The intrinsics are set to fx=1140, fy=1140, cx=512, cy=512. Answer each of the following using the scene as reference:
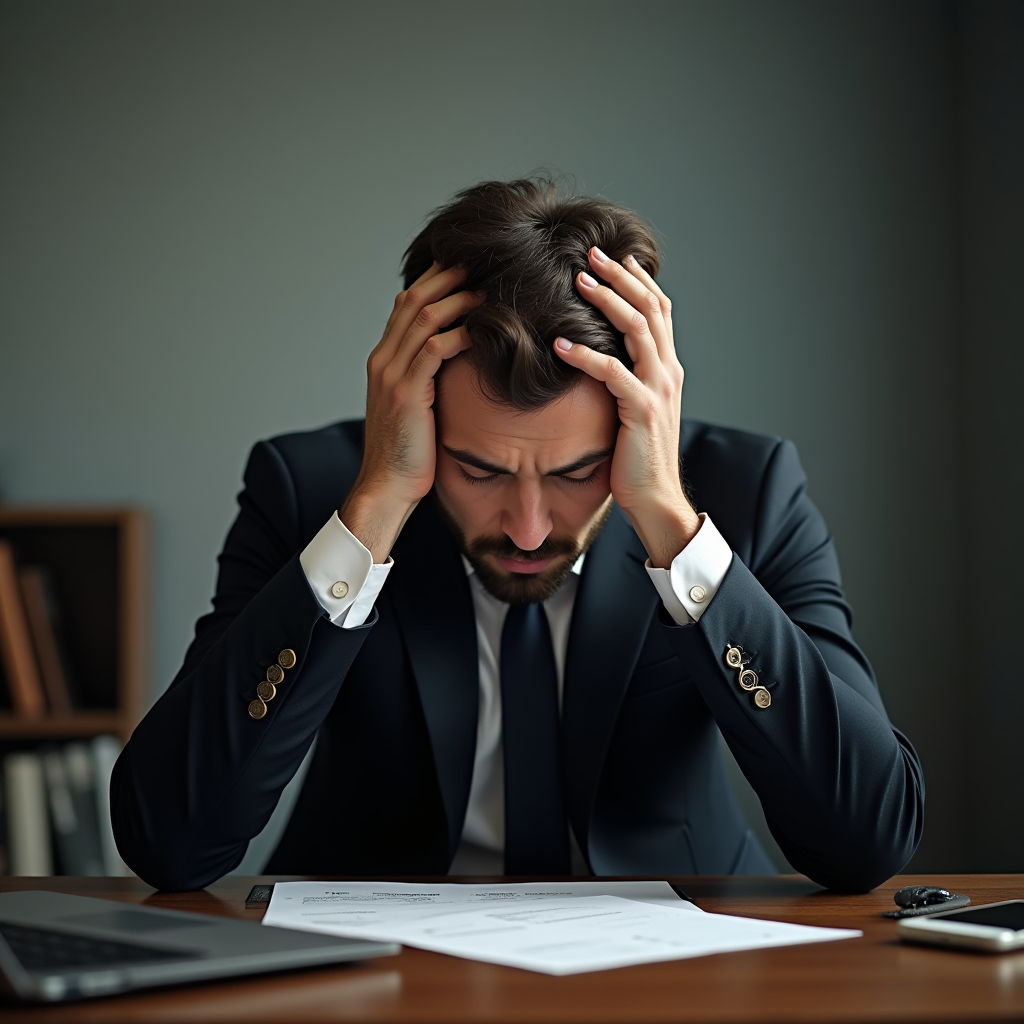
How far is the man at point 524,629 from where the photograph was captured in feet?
3.52

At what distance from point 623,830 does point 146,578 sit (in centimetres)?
179

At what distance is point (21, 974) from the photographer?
1.93 ft

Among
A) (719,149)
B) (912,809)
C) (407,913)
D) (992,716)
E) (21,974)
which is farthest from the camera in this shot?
(719,149)

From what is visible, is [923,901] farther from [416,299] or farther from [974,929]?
[416,299]

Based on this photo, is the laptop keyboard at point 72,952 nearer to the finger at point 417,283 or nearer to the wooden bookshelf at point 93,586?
the finger at point 417,283

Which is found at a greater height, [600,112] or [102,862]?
[600,112]

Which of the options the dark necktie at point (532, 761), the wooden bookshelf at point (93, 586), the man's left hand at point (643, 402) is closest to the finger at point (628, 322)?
the man's left hand at point (643, 402)

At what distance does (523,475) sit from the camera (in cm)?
118

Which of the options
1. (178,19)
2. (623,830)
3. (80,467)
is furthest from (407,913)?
(178,19)

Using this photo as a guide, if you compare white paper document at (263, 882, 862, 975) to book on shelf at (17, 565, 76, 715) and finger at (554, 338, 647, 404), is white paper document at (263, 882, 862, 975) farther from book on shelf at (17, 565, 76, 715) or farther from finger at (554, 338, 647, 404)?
book on shelf at (17, 565, 76, 715)

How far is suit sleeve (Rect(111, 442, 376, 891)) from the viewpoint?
1075 mm

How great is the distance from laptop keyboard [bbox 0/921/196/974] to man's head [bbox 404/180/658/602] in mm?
620

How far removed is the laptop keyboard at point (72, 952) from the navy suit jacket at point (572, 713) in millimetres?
374

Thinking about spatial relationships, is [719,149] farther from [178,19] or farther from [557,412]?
[557,412]
